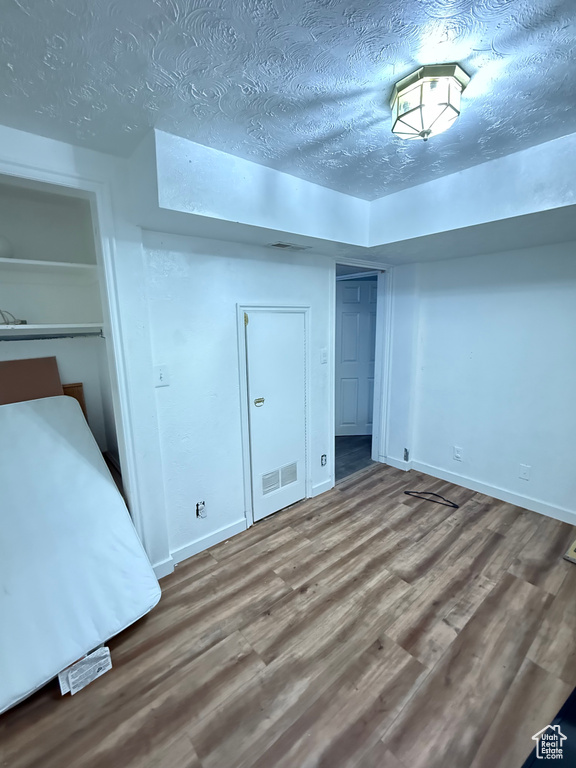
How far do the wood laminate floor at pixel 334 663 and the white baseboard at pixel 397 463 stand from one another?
116 centimetres

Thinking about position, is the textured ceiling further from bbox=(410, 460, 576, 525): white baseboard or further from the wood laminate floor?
bbox=(410, 460, 576, 525): white baseboard

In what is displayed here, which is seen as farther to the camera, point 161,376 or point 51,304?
point 51,304

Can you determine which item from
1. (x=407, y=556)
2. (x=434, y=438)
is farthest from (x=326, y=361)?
(x=407, y=556)

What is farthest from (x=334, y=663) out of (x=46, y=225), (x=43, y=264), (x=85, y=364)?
(x=46, y=225)

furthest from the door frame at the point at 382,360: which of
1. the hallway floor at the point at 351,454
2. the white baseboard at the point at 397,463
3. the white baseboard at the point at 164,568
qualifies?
the white baseboard at the point at 164,568

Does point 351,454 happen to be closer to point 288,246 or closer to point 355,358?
point 355,358

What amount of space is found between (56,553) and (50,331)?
1.38m

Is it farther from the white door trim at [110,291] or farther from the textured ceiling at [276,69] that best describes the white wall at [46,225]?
the textured ceiling at [276,69]

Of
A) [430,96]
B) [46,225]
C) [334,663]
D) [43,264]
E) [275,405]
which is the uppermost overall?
[430,96]

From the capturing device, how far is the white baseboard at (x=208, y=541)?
7.59 ft

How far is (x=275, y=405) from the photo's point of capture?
273 centimetres

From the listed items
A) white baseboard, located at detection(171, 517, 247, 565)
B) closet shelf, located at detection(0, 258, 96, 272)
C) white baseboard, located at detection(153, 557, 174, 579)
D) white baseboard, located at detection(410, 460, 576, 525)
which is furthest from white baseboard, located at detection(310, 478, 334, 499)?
closet shelf, located at detection(0, 258, 96, 272)

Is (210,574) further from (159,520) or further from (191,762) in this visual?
(191,762)

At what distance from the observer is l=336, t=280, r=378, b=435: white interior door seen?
464 centimetres
